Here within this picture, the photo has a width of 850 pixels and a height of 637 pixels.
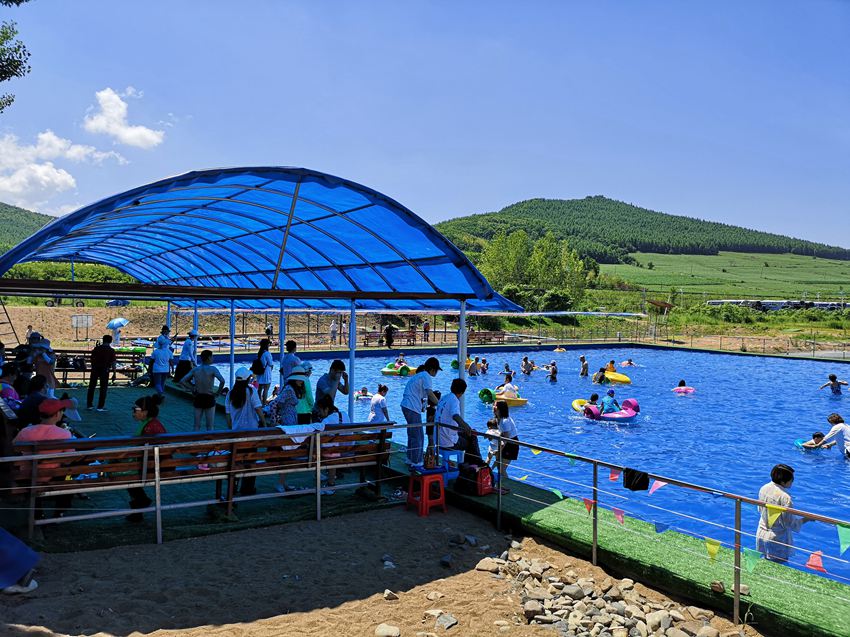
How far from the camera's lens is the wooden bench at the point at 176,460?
6660 millimetres

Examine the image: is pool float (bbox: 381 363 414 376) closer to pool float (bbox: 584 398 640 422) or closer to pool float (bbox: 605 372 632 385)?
pool float (bbox: 605 372 632 385)

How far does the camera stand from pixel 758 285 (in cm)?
15688

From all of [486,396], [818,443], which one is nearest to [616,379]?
[486,396]

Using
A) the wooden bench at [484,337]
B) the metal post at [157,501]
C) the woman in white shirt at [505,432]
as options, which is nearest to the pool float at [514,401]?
the woman in white shirt at [505,432]

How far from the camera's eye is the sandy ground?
543cm

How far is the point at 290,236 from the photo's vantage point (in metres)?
12.4

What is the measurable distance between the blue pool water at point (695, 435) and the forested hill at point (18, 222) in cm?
15525

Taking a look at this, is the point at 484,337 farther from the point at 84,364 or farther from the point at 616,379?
the point at 84,364

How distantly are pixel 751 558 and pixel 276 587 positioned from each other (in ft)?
16.0

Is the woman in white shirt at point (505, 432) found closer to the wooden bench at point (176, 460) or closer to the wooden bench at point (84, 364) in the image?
the wooden bench at point (176, 460)

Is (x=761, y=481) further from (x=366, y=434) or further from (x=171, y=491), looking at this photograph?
(x=171, y=491)

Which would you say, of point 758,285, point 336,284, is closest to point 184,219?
point 336,284

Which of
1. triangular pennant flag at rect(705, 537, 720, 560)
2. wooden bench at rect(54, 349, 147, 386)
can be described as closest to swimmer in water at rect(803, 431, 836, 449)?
triangular pennant flag at rect(705, 537, 720, 560)

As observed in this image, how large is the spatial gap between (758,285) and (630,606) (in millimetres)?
172202
